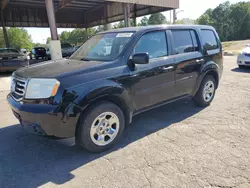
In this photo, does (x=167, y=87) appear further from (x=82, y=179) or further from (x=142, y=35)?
(x=82, y=179)

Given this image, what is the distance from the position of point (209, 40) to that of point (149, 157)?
3341mm

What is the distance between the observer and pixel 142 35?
3.57 metres

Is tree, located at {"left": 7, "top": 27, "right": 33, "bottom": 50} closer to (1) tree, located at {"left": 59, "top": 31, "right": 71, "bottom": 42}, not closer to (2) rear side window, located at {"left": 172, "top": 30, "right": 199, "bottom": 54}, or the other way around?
(1) tree, located at {"left": 59, "top": 31, "right": 71, "bottom": 42}

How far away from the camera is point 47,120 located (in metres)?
2.69

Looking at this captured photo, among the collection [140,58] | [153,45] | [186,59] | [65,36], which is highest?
[65,36]

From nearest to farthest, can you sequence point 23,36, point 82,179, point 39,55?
point 82,179 < point 39,55 < point 23,36

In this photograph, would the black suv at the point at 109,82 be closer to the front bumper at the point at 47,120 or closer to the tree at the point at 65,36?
the front bumper at the point at 47,120

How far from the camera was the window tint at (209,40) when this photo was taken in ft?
15.4

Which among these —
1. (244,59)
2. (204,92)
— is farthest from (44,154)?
(244,59)

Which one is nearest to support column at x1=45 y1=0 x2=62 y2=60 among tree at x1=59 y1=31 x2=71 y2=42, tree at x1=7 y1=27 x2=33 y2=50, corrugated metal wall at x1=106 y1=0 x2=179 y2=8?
corrugated metal wall at x1=106 y1=0 x2=179 y2=8

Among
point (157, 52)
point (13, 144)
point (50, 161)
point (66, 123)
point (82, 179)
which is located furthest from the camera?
point (157, 52)

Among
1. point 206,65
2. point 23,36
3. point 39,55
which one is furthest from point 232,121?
point 23,36

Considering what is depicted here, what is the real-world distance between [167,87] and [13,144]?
2918 mm

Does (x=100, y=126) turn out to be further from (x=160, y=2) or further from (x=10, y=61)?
(x=160, y=2)
